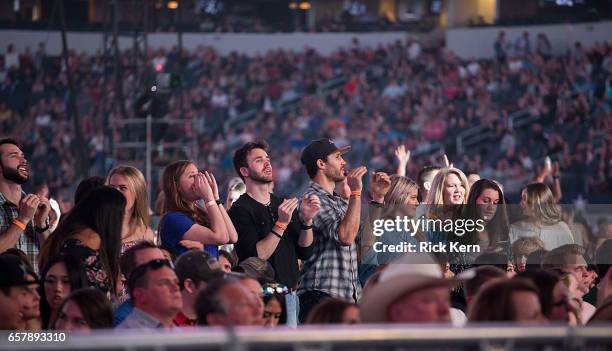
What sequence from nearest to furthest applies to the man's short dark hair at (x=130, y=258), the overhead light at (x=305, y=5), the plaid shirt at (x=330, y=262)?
the man's short dark hair at (x=130, y=258), the plaid shirt at (x=330, y=262), the overhead light at (x=305, y=5)

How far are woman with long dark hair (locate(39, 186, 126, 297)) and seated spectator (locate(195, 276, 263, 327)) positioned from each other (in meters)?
1.41

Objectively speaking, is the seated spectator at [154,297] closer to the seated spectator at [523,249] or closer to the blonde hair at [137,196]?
the blonde hair at [137,196]

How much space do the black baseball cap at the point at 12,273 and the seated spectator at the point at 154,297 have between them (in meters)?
0.44

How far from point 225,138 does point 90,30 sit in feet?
20.8

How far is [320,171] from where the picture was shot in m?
7.32

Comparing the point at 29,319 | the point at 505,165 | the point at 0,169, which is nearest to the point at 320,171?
the point at 0,169

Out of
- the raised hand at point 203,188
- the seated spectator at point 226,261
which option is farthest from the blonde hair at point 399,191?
the raised hand at point 203,188

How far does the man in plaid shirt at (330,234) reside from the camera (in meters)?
6.95

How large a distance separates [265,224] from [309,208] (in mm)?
445

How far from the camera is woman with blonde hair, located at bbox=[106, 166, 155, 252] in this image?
6805mm

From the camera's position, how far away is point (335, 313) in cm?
441

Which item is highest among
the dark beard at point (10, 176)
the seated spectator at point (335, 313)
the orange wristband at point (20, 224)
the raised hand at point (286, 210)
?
the dark beard at point (10, 176)

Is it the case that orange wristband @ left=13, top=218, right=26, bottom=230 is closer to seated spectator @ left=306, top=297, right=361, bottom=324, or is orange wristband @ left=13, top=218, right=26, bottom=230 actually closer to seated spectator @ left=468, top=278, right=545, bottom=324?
seated spectator @ left=306, top=297, right=361, bottom=324

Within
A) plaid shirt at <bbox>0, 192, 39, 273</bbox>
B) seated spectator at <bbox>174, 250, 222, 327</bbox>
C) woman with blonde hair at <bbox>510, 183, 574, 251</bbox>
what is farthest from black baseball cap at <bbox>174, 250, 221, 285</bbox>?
woman with blonde hair at <bbox>510, 183, 574, 251</bbox>
